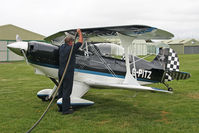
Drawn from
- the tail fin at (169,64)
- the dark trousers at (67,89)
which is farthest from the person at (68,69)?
the tail fin at (169,64)

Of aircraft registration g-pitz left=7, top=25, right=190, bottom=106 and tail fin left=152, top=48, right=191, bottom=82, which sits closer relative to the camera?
aircraft registration g-pitz left=7, top=25, right=190, bottom=106

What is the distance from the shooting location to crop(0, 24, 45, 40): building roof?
30309mm

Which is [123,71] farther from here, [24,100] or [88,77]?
[24,100]

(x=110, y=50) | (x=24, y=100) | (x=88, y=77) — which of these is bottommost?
(x=24, y=100)

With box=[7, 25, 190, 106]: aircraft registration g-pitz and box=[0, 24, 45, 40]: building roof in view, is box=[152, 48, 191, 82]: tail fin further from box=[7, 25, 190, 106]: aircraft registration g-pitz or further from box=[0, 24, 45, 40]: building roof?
box=[0, 24, 45, 40]: building roof

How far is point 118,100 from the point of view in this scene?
7.27 meters

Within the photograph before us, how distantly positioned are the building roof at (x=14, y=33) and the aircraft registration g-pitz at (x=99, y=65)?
1001 inches

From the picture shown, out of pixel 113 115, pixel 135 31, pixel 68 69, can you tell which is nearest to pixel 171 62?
pixel 135 31

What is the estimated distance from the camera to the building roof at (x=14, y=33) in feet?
99.4

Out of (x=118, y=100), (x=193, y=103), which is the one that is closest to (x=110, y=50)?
(x=118, y=100)

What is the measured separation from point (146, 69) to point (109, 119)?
251 centimetres

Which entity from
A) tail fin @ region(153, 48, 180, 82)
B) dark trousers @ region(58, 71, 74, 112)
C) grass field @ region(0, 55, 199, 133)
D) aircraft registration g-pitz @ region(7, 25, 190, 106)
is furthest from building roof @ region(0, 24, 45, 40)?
dark trousers @ region(58, 71, 74, 112)

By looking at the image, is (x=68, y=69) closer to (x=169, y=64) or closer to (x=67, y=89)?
(x=67, y=89)

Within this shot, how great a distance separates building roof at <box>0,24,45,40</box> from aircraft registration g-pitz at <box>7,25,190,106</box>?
83.4 ft
